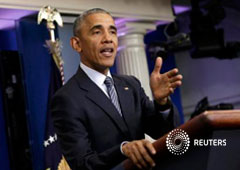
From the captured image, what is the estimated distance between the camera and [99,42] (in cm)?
192

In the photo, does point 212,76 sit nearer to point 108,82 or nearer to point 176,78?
point 108,82

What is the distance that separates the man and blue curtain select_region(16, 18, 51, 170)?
2.42 metres

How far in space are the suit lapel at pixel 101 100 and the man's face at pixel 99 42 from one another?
3.0 inches

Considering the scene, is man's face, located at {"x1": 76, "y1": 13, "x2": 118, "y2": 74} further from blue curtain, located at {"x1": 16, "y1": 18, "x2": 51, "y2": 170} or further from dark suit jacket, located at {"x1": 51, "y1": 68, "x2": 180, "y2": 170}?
blue curtain, located at {"x1": 16, "y1": 18, "x2": 51, "y2": 170}

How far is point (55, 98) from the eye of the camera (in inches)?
72.4

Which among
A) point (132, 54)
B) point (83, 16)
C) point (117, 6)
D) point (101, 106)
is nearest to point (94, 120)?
point (101, 106)

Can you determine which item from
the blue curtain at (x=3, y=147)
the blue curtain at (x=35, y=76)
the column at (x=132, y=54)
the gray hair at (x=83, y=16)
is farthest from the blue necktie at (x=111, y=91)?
the column at (x=132, y=54)

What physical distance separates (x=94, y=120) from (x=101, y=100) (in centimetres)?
9

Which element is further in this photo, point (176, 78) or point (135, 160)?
point (176, 78)

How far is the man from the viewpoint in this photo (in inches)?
63.6

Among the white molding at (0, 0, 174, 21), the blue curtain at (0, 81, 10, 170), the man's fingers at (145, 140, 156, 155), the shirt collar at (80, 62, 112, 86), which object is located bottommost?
the blue curtain at (0, 81, 10, 170)

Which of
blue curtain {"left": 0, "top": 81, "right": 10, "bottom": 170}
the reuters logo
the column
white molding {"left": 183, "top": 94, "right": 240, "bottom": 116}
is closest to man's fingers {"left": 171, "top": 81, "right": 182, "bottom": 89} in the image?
the reuters logo

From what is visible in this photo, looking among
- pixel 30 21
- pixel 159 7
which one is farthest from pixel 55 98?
pixel 159 7

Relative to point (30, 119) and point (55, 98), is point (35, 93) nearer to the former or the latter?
point (30, 119)
